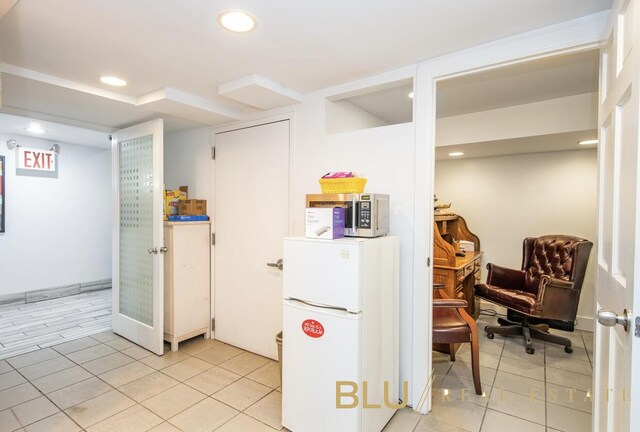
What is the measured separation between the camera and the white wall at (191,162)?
342 cm

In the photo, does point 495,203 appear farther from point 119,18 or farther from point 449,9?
point 119,18

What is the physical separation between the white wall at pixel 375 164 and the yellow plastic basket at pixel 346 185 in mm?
303

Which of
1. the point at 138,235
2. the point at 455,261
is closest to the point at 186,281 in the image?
A: the point at 138,235

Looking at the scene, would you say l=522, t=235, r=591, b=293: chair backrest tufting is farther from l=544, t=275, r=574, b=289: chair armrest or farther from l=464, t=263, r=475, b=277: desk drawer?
l=464, t=263, r=475, b=277: desk drawer

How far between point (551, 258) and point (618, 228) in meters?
2.73

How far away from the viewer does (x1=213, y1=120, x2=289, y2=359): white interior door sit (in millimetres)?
2852

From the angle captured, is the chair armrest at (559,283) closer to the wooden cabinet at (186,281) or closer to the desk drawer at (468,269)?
the desk drawer at (468,269)

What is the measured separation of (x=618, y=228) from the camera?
118 cm

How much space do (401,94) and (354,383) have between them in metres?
2.16

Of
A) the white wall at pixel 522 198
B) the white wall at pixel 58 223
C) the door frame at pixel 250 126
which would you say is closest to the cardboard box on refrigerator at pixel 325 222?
the door frame at pixel 250 126

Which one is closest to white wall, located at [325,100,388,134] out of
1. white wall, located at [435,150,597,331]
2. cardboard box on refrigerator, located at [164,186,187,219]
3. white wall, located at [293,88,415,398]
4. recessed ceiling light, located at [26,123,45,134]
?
white wall, located at [293,88,415,398]

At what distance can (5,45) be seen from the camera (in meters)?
1.84

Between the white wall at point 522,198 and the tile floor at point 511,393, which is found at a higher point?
the white wall at point 522,198

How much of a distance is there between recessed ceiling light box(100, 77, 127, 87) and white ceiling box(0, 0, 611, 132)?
64mm
